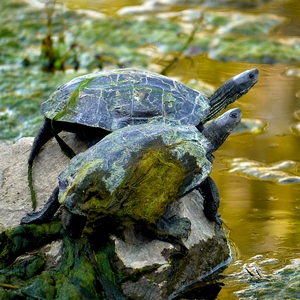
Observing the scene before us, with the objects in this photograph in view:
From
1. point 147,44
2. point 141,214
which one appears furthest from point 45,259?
point 147,44

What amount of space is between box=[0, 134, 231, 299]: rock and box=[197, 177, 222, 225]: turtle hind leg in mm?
36

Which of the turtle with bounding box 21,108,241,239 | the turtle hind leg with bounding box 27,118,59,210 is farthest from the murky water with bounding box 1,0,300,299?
the turtle hind leg with bounding box 27,118,59,210

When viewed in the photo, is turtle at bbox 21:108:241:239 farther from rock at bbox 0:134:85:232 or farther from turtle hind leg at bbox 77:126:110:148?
turtle hind leg at bbox 77:126:110:148

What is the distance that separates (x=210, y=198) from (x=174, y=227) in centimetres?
43

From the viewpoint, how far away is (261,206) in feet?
15.1

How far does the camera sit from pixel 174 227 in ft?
11.7

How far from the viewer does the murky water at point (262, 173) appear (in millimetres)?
4020

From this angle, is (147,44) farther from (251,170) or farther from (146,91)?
(146,91)

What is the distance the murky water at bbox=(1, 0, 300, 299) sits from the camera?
4.02 meters

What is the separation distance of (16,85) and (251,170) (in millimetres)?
2727

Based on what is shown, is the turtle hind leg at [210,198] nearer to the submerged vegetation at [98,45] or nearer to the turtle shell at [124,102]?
the turtle shell at [124,102]

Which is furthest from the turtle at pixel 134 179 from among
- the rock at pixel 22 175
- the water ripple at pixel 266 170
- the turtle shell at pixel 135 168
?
the water ripple at pixel 266 170

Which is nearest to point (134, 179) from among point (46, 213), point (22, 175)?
point (46, 213)

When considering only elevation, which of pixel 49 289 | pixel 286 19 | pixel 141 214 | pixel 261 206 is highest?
pixel 141 214
